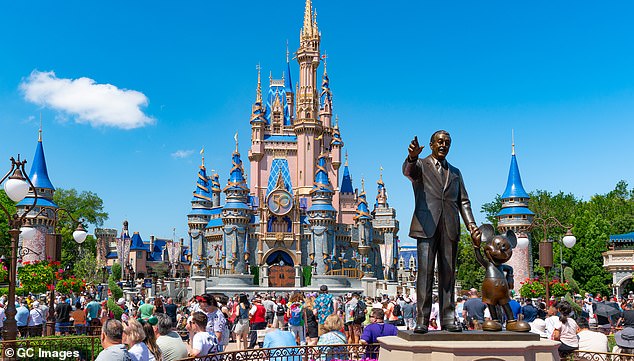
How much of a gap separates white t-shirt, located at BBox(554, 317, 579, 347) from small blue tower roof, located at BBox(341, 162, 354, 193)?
181 ft

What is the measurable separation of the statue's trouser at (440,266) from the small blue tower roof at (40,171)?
150 feet

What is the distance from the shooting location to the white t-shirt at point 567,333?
9.73 m

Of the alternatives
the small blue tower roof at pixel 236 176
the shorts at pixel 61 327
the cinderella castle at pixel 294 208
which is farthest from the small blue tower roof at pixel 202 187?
the shorts at pixel 61 327

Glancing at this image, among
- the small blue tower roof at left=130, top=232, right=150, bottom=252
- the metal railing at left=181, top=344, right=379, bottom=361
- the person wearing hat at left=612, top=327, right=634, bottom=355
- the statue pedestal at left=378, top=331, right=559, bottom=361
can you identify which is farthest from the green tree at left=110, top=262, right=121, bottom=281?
the statue pedestal at left=378, top=331, right=559, bottom=361

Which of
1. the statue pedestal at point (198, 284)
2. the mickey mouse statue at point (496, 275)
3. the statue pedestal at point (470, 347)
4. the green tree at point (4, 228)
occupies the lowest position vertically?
the statue pedestal at point (198, 284)

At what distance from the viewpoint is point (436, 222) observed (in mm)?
7516

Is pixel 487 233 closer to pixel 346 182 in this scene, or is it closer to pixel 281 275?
pixel 281 275

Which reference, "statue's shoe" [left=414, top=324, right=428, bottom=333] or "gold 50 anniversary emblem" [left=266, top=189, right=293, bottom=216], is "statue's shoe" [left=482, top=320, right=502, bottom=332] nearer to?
"statue's shoe" [left=414, top=324, right=428, bottom=333]

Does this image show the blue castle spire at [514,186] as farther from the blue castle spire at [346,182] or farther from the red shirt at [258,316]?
the red shirt at [258,316]

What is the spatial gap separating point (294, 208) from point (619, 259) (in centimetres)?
2613

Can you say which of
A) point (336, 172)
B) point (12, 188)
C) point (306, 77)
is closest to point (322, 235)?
point (336, 172)

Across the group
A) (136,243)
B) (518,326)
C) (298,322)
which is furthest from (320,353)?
(136,243)

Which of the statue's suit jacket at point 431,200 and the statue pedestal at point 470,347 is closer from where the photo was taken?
the statue pedestal at point 470,347

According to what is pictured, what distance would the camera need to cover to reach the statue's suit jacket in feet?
24.7
